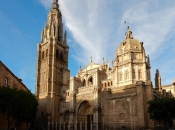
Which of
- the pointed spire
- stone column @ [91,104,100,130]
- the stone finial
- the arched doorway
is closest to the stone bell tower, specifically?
the pointed spire

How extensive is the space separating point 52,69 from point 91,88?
11.9 meters

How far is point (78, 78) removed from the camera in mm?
51156

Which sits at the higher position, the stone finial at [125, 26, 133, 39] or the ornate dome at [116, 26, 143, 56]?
the stone finial at [125, 26, 133, 39]

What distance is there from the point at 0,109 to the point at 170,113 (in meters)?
23.5

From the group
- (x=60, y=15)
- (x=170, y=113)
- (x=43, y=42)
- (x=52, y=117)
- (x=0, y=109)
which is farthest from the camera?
(x=60, y=15)

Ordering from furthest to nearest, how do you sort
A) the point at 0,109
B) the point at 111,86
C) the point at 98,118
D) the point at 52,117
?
the point at 52,117
the point at 111,86
the point at 98,118
the point at 0,109

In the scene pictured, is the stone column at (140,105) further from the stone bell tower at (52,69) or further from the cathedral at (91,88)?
the stone bell tower at (52,69)

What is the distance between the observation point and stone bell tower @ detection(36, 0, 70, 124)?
50.0m

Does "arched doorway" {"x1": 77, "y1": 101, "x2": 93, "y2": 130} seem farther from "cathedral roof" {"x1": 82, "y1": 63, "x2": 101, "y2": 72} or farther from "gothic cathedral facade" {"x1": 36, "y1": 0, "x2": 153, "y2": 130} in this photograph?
"cathedral roof" {"x1": 82, "y1": 63, "x2": 101, "y2": 72}

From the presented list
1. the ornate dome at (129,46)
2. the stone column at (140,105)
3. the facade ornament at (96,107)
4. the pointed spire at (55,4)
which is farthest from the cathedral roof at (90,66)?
the pointed spire at (55,4)

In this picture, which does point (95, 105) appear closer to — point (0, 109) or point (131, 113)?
point (131, 113)

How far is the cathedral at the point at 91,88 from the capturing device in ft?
121

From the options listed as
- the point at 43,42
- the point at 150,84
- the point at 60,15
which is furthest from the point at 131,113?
the point at 60,15

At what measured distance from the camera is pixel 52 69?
52562mm
